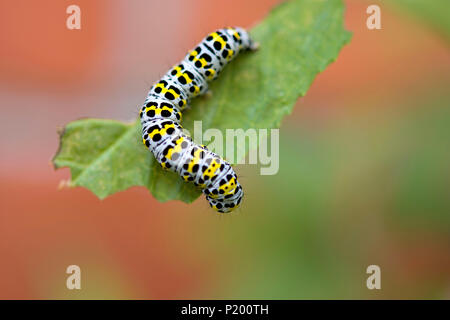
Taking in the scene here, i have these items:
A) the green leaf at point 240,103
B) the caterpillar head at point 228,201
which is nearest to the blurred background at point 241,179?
the green leaf at point 240,103

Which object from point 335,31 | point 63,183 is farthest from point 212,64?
point 63,183

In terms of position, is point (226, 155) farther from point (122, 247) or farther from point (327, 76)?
point (327, 76)

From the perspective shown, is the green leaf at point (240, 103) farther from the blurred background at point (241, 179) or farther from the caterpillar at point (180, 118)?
the blurred background at point (241, 179)

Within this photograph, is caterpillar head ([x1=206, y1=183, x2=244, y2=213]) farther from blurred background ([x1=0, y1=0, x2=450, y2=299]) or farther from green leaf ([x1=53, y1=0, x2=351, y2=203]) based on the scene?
blurred background ([x1=0, y1=0, x2=450, y2=299])

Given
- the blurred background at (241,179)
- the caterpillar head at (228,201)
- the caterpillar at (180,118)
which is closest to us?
the caterpillar at (180,118)

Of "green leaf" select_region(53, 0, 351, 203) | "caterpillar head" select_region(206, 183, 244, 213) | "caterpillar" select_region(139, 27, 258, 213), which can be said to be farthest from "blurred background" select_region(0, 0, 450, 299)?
"caterpillar head" select_region(206, 183, 244, 213)

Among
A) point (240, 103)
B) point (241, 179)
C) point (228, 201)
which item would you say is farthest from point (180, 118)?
point (241, 179)
